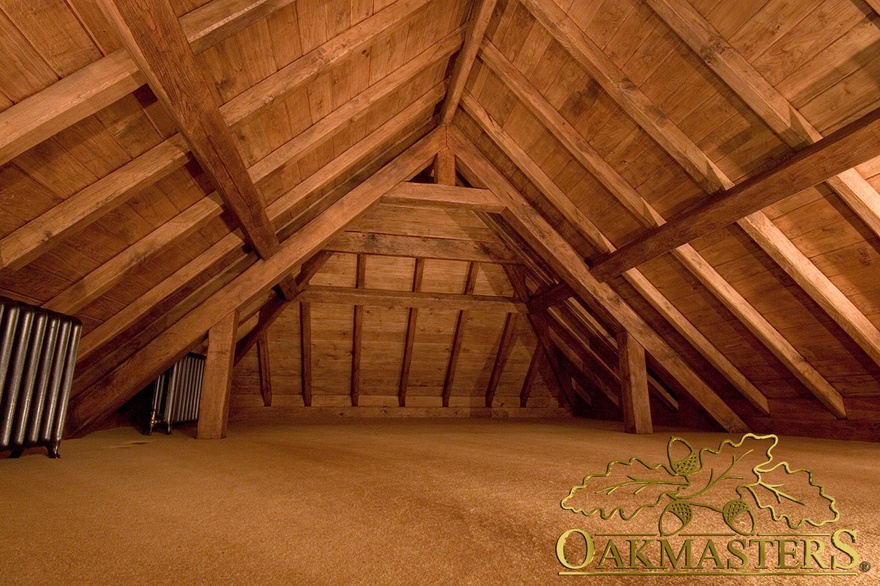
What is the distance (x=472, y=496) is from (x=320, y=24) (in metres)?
2.23

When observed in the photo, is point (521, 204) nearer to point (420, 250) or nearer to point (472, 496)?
point (420, 250)

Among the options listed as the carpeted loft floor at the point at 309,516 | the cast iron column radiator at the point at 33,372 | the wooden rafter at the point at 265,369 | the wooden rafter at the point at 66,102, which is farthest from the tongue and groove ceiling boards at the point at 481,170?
the carpeted loft floor at the point at 309,516

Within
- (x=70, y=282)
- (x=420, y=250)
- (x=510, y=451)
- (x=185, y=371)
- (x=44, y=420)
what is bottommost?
(x=510, y=451)

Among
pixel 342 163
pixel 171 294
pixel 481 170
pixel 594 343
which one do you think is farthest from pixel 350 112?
pixel 594 343

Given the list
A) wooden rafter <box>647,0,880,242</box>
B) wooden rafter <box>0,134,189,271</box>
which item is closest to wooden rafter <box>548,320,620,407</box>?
wooden rafter <box>647,0,880,242</box>

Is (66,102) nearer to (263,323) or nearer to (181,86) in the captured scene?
(181,86)

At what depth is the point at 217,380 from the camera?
348 cm

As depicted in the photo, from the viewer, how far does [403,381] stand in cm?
658

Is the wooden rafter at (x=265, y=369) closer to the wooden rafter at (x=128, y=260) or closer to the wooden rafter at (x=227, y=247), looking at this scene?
A: the wooden rafter at (x=227, y=247)

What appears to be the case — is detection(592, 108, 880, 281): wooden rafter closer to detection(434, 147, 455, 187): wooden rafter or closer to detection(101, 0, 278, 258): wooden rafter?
detection(434, 147, 455, 187): wooden rafter

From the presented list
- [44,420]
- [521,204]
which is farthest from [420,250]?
[44,420]

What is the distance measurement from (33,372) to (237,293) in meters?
1.46

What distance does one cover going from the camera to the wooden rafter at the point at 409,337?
559cm

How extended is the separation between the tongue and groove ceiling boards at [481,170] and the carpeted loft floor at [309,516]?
985mm
